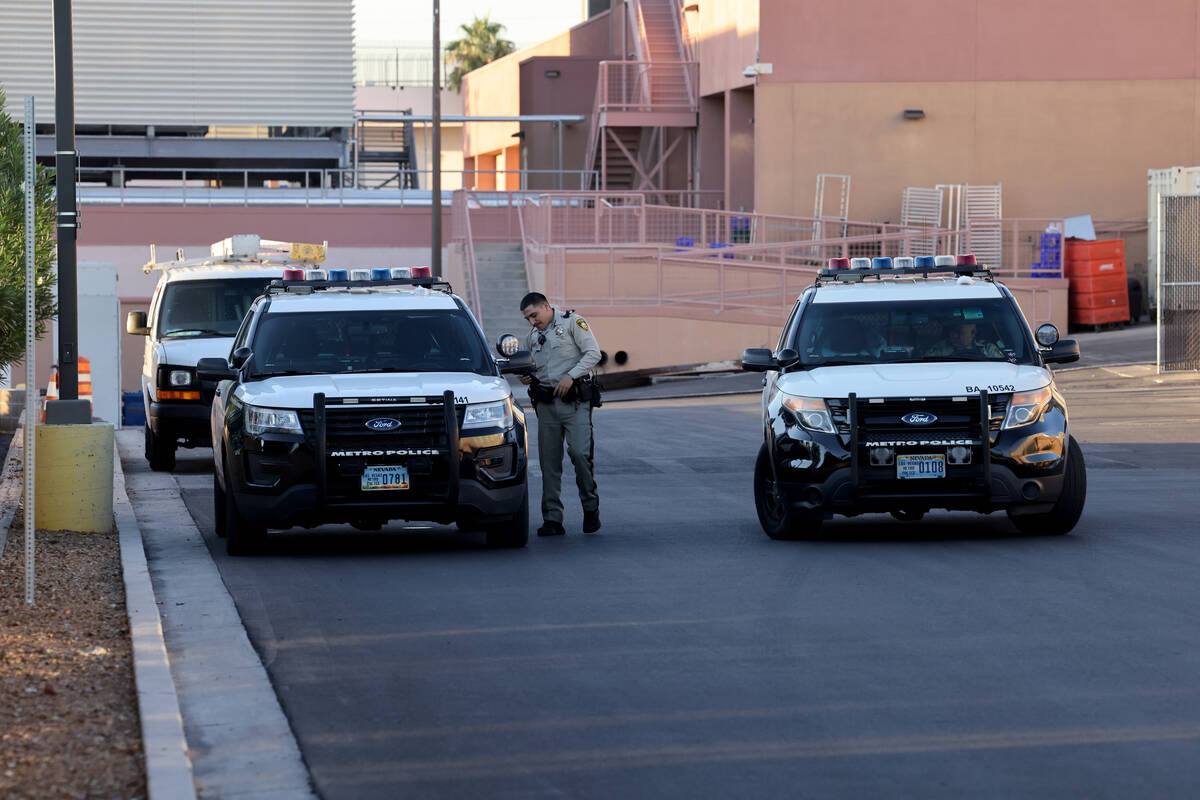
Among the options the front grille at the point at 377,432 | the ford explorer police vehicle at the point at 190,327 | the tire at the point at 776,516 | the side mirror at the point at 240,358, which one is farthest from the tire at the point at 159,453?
the tire at the point at 776,516

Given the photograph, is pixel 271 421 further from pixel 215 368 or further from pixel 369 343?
pixel 369 343

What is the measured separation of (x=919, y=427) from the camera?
12.3 meters

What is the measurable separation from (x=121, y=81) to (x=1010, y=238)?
27845 mm

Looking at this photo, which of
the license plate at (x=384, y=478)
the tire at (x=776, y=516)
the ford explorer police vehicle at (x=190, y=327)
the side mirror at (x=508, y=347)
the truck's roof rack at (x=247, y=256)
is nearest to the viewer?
the license plate at (x=384, y=478)

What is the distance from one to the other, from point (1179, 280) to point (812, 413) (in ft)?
56.0

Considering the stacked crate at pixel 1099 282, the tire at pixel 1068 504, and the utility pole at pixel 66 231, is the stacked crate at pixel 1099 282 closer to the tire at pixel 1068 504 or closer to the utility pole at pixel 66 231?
the tire at pixel 1068 504

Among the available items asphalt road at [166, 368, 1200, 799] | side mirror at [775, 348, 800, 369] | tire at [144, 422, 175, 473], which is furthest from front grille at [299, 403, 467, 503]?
tire at [144, 422, 175, 473]

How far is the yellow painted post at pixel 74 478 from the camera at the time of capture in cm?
1283

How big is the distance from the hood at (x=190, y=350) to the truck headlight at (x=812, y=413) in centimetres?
866

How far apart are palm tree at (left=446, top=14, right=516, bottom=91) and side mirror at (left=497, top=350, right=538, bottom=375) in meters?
96.3

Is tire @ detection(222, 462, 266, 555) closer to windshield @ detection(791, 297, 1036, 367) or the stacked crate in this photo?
windshield @ detection(791, 297, 1036, 367)

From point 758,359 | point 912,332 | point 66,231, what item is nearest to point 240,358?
point 66,231

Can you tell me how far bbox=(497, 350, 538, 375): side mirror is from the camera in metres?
12.9

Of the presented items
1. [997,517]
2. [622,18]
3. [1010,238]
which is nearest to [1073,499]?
[997,517]
